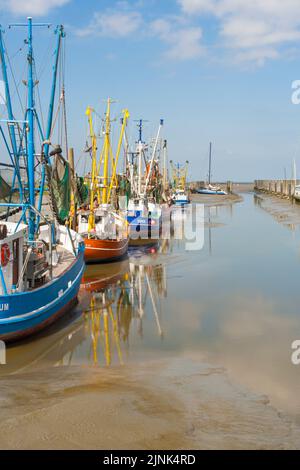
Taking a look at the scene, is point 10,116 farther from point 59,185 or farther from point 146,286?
point 146,286

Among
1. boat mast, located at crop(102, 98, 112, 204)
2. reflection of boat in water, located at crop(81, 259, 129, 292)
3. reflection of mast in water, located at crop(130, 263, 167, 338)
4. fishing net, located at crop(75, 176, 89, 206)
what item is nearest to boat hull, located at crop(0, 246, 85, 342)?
reflection of mast in water, located at crop(130, 263, 167, 338)

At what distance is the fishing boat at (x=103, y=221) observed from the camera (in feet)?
85.0

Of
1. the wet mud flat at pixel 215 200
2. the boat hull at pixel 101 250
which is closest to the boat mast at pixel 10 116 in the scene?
the boat hull at pixel 101 250

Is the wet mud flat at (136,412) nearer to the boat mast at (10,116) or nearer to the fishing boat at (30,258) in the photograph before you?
the fishing boat at (30,258)

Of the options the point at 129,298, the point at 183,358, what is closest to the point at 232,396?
the point at 183,358

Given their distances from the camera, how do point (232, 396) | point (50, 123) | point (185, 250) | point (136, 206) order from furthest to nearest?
point (136, 206), point (185, 250), point (50, 123), point (232, 396)

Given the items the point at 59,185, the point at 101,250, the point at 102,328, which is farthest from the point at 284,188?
the point at 102,328

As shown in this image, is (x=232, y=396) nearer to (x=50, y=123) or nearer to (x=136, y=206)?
(x=50, y=123)

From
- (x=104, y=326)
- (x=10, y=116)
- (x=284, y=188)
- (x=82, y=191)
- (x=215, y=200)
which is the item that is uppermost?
(x=10, y=116)

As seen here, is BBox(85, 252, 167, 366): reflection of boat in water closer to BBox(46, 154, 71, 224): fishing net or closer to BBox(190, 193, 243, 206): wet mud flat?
BBox(46, 154, 71, 224): fishing net

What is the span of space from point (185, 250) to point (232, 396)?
22.5 metres

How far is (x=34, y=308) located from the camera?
1356 centimetres

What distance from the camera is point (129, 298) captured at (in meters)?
19.4

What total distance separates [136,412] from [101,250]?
55.9 ft
